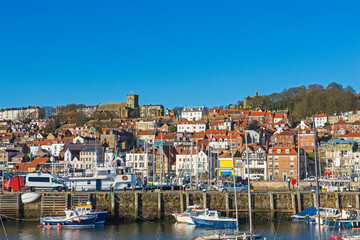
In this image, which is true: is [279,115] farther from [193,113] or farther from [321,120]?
[193,113]

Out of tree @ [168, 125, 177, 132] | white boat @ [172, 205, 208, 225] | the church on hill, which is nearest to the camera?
white boat @ [172, 205, 208, 225]

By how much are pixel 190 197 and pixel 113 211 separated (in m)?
5.91

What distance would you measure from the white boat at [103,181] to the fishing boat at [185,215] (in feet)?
23.7

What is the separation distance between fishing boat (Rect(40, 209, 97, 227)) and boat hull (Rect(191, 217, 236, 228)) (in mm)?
7409

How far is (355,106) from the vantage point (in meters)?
108

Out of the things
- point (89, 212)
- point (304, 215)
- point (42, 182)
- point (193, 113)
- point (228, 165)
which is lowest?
point (304, 215)

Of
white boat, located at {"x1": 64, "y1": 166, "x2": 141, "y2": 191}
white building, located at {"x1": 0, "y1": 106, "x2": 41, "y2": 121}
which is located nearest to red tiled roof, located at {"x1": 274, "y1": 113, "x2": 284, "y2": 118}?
white boat, located at {"x1": 64, "y1": 166, "x2": 141, "y2": 191}

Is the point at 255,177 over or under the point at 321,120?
under

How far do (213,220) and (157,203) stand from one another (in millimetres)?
5318

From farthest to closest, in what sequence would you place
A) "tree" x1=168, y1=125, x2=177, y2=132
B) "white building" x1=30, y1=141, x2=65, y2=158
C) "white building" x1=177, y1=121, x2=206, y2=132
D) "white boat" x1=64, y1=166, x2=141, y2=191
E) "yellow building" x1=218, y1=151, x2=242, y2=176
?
"tree" x1=168, y1=125, x2=177, y2=132
"white building" x1=177, y1=121, x2=206, y2=132
"white building" x1=30, y1=141, x2=65, y2=158
"yellow building" x1=218, y1=151, x2=242, y2=176
"white boat" x1=64, y1=166, x2=141, y2=191

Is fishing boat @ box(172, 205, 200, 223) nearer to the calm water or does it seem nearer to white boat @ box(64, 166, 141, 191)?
the calm water

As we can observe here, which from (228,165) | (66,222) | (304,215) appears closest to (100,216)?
(66,222)

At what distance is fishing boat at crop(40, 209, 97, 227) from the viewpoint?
34344mm

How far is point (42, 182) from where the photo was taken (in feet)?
132
